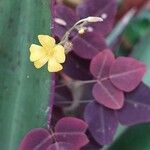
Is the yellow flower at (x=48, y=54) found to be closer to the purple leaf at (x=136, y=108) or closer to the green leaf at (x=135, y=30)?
the purple leaf at (x=136, y=108)

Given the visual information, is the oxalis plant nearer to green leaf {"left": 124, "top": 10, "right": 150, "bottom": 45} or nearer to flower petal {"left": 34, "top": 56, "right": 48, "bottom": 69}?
flower petal {"left": 34, "top": 56, "right": 48, "bottom": 69}

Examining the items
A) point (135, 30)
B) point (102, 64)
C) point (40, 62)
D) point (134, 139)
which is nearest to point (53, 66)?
point (40, 62)

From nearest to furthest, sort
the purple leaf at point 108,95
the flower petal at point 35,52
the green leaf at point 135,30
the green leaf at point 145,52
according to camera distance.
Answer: the flower petal at point 35,52, the purple leaf at point 108,95, the green leaf at point 145,52, the green leaf at point 135,30

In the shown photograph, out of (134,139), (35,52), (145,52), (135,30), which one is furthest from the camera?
(135,30)

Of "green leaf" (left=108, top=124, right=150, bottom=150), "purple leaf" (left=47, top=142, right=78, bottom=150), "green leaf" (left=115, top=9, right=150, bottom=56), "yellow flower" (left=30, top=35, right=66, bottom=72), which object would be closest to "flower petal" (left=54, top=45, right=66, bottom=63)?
"yellow flower" (left=30, top=35, right=66, bottom=72)

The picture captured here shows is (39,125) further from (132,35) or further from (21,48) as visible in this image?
(132,35)

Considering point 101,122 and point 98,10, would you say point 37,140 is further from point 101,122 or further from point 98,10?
point 98,10

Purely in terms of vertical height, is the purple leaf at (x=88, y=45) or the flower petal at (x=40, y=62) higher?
the flower petal at (x=40, y=62)

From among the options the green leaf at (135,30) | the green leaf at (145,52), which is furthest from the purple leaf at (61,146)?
the green leaf at (135,30)
